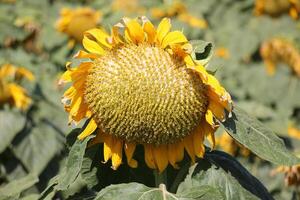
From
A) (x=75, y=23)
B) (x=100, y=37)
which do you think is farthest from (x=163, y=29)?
(x=75, y=23)

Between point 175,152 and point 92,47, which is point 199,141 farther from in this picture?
point 92,47

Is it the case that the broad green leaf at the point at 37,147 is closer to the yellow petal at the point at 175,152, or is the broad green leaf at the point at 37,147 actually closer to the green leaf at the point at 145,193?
the yellow petal at the point at 175,152

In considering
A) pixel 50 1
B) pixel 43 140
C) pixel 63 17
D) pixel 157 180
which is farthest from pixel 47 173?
pixel 50 1

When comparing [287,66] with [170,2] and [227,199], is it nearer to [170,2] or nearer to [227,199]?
[170,2]

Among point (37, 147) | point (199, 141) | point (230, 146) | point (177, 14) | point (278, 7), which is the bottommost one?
point (278, 7)

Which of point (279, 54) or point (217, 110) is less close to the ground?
point (217, 110)
